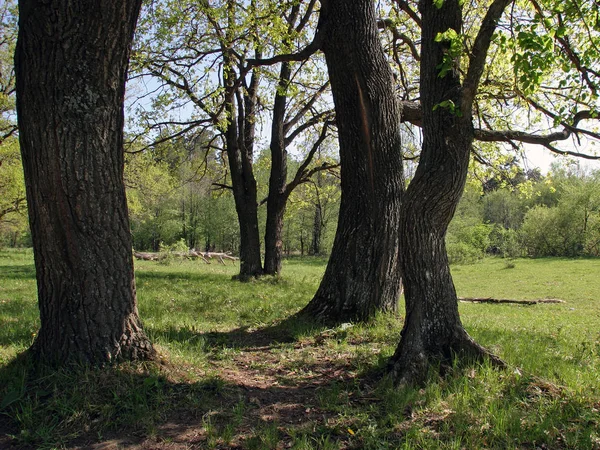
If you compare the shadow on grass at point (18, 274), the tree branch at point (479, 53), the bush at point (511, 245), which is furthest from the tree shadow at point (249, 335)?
the bush at point (511, 245)

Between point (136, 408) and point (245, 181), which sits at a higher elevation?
point (245, 181)

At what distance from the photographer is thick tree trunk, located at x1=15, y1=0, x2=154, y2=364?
338 cm

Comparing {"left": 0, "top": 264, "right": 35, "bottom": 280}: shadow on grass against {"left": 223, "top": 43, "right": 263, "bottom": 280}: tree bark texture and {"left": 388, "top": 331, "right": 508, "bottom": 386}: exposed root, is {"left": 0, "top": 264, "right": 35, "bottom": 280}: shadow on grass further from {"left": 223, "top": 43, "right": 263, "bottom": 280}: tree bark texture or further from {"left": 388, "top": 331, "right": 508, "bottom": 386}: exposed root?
{"left": 388, "top": 331, "right": 508, "bottom": 386}: exposed root

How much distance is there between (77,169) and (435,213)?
11.3 ft

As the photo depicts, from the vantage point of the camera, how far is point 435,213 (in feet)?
14.0

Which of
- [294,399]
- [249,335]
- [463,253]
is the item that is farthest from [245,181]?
[463,253]

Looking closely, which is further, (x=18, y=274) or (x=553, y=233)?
(x=553, y=233)

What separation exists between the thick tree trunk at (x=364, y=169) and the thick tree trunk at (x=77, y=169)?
332cm

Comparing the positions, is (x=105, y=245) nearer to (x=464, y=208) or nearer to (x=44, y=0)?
(x=44, y=0)

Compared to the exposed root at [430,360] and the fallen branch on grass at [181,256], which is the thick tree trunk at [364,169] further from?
the fallen branch on grass at [181,256]

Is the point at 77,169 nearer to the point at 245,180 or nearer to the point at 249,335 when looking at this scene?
the point at 249,335

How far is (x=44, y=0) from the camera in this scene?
3.32 m

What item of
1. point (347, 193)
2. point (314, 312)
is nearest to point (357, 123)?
point (347, 193)

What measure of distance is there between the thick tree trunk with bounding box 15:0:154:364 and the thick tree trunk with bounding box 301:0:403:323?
332 cm
